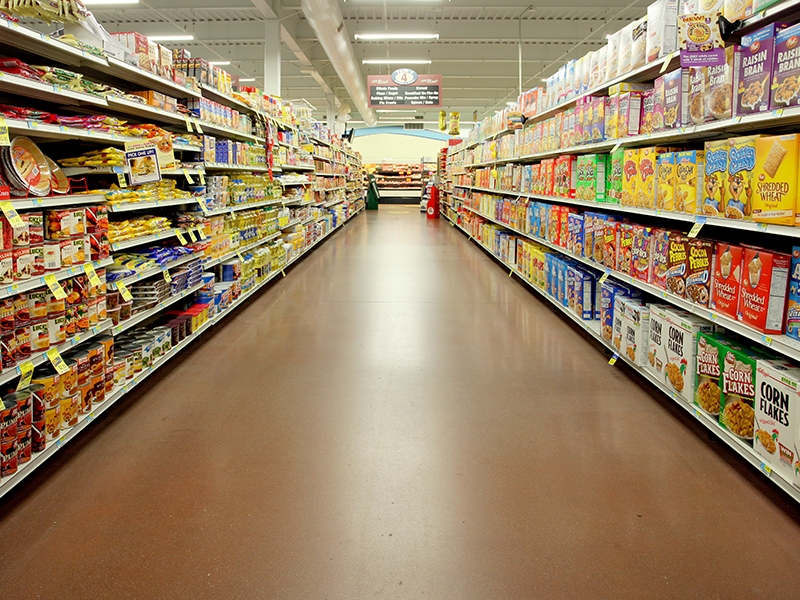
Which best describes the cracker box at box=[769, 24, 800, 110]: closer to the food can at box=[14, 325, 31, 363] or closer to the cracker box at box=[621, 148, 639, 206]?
the cracker box at box=[621, 148, 639, 206]

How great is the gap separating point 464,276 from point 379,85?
806 centimetres

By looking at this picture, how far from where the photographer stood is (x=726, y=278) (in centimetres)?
254

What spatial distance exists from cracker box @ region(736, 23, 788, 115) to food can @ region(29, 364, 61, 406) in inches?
132

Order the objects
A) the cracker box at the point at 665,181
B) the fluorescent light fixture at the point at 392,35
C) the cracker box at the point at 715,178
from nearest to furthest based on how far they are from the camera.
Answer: the cracker box at the point at 715,178
the cracker box at the point at 665,181
the fluorescent light fixture at the point at 392,35

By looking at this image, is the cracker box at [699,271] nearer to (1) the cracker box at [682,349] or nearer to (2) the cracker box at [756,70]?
(1) the cracker box at [682,349]

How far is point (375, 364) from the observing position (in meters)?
3.97

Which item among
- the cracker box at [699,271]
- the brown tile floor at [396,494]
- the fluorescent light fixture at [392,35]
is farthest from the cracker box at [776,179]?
the fluorescent light fixture at [392,35]

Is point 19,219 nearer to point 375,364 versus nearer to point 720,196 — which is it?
point 375,364

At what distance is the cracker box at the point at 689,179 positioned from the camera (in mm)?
2799

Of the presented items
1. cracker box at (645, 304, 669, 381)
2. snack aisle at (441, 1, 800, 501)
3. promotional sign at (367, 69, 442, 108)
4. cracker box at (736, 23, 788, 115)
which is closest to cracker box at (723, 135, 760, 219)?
snack aisle at (441, 1, 800, 501)

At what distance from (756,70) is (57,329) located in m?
3.36

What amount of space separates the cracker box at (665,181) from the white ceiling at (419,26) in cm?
739

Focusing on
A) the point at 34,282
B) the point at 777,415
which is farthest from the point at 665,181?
the point at 34,282

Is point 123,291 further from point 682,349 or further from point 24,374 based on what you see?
point 682,349
